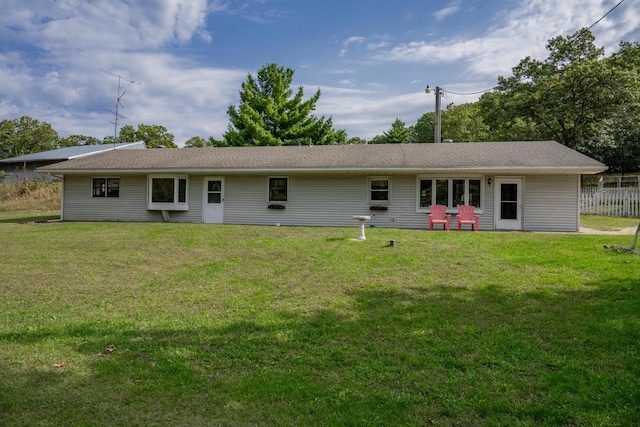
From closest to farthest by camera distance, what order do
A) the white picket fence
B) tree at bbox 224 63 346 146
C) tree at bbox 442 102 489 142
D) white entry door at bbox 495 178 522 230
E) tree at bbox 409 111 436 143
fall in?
1. white entry door at bbox 495 178 522 230
2. the white picket fence
3. tree at bbox 224 63 346 146
4. tree at bbox 442 102 489 142
5. tree at bbox 409 111 436 143

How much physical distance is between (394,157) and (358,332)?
1208 cm

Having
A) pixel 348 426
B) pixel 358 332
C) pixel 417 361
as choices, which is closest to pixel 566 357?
pixel 417 361

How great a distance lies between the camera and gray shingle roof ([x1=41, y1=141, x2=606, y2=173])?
13453 mm

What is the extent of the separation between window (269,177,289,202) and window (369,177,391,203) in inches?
133

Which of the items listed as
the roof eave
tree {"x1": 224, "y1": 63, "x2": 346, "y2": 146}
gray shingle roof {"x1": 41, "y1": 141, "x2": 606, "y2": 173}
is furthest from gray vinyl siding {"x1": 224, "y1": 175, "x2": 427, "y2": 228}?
tree {"x1": 224, "y1": 63, "x2": 346, "y2": 146}

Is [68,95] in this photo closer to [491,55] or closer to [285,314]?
[491,55]

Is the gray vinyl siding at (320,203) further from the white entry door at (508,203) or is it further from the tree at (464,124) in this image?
the tree at (464,124)

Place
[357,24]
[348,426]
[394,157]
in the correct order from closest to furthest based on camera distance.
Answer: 1. [348,426]
2. [357,24]
3. [394,157]

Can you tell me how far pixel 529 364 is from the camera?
10.3 feet

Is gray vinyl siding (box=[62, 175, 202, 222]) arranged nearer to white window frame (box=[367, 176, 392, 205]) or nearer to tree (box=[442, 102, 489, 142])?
white window frame (box=[367, 176, 392, 205])

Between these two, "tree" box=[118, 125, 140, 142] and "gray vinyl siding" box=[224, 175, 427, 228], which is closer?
"gray vinyl siding" box=[224, 175, 427, 228]

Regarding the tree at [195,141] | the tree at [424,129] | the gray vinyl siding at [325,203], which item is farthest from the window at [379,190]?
the tree at [195,141]

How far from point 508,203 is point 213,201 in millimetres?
11300

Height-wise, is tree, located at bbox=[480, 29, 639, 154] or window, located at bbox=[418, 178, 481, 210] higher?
tree, located at bbox=[480, 29, 639, 154]
